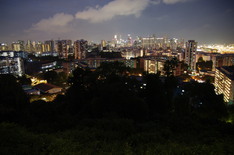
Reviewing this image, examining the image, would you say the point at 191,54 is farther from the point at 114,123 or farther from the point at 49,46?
the point at 49,46

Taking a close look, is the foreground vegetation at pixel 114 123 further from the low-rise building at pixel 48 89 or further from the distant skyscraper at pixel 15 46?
the distant skyscraper at pixel 15 46

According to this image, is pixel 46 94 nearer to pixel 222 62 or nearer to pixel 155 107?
pixel 155 107

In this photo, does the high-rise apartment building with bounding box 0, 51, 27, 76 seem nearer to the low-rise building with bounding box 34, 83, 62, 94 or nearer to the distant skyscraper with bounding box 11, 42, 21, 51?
the low-rise building with bounding box 34, 83, 62, 94

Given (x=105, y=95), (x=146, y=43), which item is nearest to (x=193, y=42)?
(x=105, y=95)

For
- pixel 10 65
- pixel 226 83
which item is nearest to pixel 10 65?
pixel 10 65

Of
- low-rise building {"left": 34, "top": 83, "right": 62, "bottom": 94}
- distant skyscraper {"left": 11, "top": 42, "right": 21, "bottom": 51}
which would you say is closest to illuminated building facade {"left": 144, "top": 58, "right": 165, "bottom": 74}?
low-rise building {"left": 34, "top": 83, "right": 62, "bottom": 94}

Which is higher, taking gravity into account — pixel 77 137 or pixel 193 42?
pixel 193 42

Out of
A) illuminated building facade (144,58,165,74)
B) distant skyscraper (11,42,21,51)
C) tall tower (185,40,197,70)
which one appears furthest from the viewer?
distant skyscraper (11,42,21,51)

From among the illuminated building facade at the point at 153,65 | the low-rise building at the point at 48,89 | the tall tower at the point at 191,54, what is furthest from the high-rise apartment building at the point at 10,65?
the tall tower at the point at 191,54

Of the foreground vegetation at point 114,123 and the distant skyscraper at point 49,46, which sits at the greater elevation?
the distant skyscraper at point 49,46

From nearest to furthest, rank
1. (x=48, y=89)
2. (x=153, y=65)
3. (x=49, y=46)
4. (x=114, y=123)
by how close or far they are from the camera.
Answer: (x=114, y=123)
(x=48, y=89)
(x=153, y=65)
(x=49, y=46)

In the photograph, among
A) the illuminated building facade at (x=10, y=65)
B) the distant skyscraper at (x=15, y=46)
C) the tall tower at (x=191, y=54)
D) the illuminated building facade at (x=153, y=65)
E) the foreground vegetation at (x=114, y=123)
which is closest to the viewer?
the foreground vegetation at (x=114, y=123)
